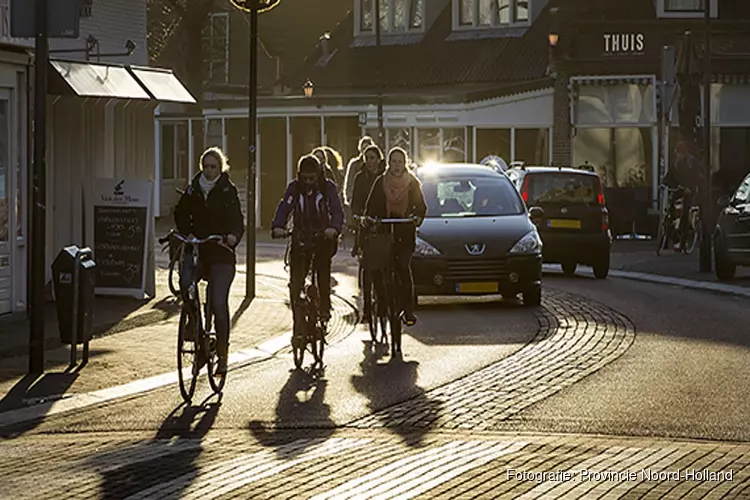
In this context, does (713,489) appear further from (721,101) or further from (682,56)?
(721,101)

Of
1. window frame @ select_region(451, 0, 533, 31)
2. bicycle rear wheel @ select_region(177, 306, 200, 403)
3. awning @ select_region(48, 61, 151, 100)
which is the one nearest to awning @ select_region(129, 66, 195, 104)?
awning @ select_region(48, 61, 151, 100)

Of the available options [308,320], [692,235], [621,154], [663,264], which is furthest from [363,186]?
[621,154]

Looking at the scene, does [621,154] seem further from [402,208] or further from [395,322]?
[395,322]

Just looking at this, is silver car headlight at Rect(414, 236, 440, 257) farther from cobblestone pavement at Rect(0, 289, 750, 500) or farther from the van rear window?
cobblestone pavement at Rect(0, 289, 750, 500)

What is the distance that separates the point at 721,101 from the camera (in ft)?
135

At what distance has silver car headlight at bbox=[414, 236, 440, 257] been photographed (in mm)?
20125

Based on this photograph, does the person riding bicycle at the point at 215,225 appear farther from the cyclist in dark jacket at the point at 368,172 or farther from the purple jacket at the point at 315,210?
the cyclist in dark jacket at the point at 368,172

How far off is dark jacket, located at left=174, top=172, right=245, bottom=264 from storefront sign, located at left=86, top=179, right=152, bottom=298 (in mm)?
7997

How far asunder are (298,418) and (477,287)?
8805 millimetres

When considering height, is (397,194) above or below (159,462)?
above

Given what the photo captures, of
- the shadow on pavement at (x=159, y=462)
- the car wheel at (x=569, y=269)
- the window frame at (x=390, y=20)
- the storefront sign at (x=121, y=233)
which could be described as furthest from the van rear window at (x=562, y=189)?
the window frame at (x=390, y=20)

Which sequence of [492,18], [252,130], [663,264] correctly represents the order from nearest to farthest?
[252,130], [663,264], [492,18]

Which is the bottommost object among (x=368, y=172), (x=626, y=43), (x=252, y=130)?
(x=368, y=172)

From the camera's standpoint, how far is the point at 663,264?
29.6 m
